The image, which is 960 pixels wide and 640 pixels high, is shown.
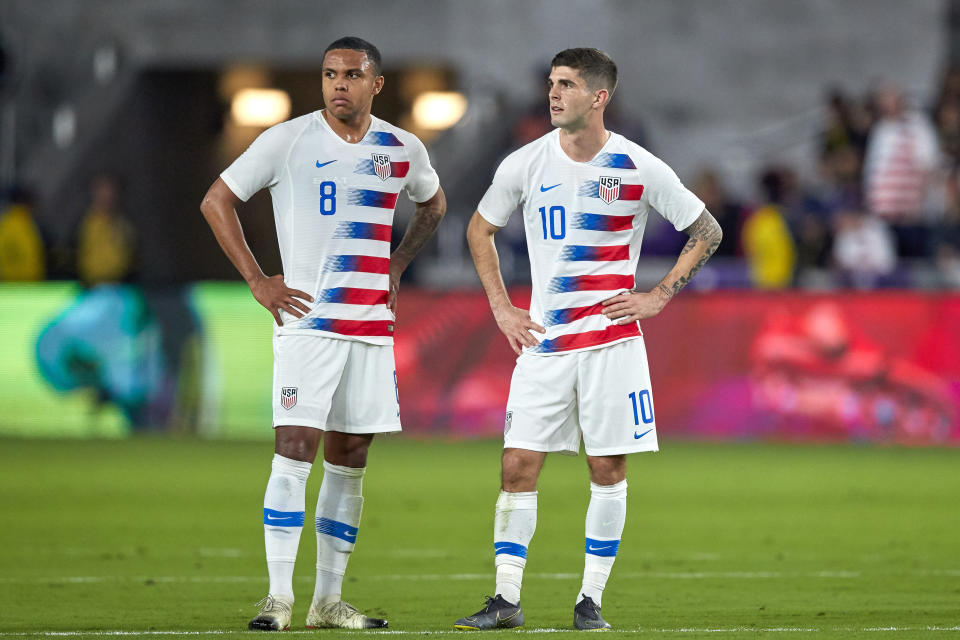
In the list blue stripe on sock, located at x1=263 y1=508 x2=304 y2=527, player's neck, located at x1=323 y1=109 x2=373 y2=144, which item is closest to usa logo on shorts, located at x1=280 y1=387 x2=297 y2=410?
blue stripe on sock, located at x1=263 y1=508 x2=304 y2=527

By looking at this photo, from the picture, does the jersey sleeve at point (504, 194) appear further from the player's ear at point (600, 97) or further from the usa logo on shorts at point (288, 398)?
the usa logo on shorts at point (288, 398)

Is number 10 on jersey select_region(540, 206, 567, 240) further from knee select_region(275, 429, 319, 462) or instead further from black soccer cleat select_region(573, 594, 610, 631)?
black soccer cleat select_region(573, 594, 610, 631)

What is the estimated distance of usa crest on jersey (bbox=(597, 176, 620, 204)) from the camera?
23.8 ft

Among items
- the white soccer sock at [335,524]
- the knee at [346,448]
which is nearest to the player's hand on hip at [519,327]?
the knee at [346,448]

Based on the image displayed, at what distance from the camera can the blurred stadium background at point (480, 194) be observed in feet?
57.7

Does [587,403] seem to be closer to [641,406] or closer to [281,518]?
[641,406]

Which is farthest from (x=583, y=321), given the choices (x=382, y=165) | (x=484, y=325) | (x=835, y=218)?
(x=835, y=218)

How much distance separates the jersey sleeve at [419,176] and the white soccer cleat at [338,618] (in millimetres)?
1951

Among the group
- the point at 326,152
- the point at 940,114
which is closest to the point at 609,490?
the point at 326,152

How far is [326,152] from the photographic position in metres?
7.42

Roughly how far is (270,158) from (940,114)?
50.6 ft

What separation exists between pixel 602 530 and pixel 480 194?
1648 centimetres

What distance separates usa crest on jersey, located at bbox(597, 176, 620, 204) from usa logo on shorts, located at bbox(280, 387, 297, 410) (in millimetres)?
1604

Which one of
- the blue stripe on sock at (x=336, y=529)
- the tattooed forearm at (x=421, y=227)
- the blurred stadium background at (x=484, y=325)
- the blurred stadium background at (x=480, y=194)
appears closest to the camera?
the blue stripe on sock at (x=336, y=529)
